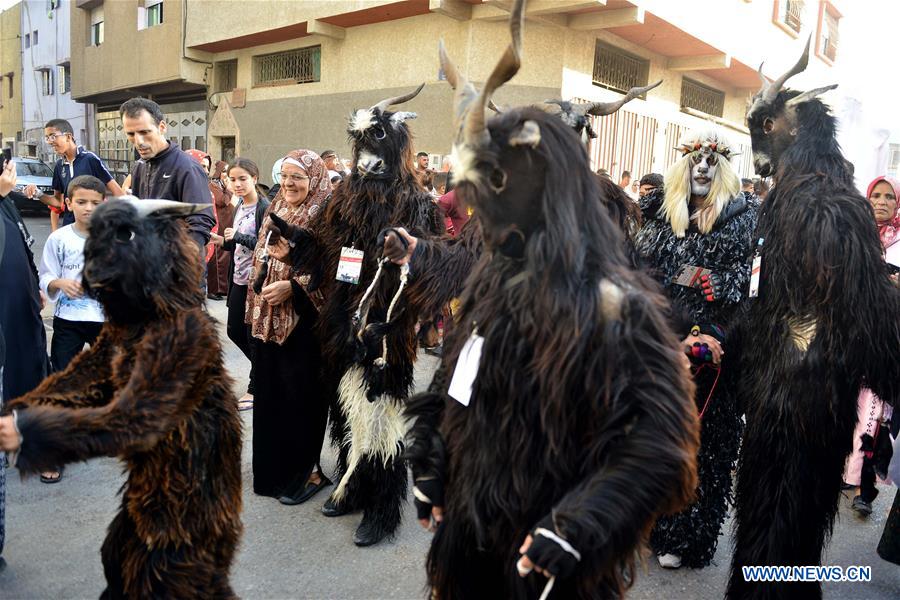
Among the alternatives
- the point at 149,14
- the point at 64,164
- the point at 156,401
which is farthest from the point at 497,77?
the point at 149,14

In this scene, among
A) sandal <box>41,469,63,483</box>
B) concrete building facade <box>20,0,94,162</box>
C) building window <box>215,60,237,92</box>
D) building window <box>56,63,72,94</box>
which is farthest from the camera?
building window <box>56,63,72,94</box>

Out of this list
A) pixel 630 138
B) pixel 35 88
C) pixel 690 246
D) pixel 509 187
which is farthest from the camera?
pixel 35 88

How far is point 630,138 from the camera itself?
1423cm

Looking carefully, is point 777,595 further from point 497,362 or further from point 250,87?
point 250,87

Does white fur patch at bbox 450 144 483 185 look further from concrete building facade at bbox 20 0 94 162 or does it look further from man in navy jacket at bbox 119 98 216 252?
concrete building facade at bbox 20 0 94 162

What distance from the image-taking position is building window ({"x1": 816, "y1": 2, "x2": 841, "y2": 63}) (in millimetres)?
20672

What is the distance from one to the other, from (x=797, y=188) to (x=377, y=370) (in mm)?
2240

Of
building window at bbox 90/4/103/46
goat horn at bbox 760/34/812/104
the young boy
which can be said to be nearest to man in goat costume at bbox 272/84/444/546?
goat horn at bbox 760/34/812/104

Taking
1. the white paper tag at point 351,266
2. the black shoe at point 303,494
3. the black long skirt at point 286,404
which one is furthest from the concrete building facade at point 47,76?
the white paper tag at point 351,266

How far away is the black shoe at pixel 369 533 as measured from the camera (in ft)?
11.8

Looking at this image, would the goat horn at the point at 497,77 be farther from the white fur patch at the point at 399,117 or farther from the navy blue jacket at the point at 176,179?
the navy blue jacket at the point at 176,179

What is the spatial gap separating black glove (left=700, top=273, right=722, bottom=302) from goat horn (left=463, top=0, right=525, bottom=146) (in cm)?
204

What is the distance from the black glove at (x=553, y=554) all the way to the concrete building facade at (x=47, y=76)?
29.7 metres

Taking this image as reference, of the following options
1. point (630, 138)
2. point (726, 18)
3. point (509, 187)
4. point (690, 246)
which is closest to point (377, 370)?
point (690, 246)
